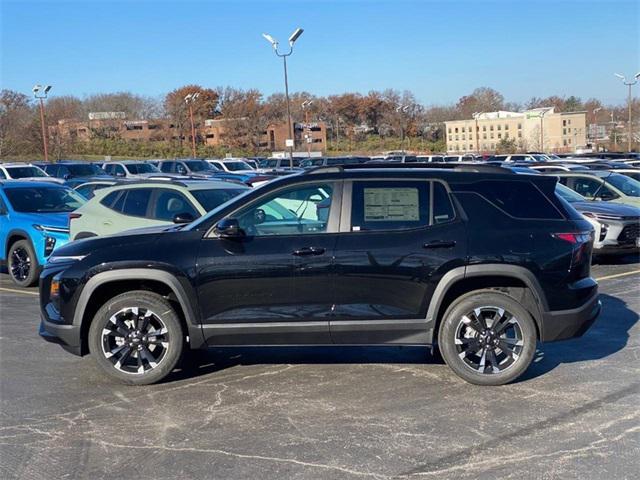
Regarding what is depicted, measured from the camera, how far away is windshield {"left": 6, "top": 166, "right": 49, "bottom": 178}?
89.6 ft

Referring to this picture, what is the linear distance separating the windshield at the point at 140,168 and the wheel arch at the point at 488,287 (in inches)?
1176

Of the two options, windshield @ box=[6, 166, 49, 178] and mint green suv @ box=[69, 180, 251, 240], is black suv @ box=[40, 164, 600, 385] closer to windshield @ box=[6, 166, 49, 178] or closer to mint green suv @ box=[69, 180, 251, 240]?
mint green suv @ box=[69, 180, 251, 240]

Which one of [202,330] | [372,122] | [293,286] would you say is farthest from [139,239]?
[372,122]

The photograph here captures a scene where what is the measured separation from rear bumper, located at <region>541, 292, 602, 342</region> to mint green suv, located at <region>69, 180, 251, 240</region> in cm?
589

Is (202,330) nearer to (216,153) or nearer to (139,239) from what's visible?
(139,239)

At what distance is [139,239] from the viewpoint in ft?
19.5

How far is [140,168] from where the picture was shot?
113ft

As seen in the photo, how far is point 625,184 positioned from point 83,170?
2444 cm

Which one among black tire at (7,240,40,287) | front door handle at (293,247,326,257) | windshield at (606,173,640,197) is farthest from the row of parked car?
front door handle at (293,247,326,257)

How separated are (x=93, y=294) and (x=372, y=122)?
99.8 metres

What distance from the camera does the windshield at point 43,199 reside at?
11.6m

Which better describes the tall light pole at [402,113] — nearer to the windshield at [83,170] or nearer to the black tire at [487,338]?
the windshield at [83,170]

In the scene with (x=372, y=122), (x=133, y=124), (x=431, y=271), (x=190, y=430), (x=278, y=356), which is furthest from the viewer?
(x=372, y=122)

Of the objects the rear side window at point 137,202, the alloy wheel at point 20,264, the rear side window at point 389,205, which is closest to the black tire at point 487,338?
the rear side window at point 389,205
